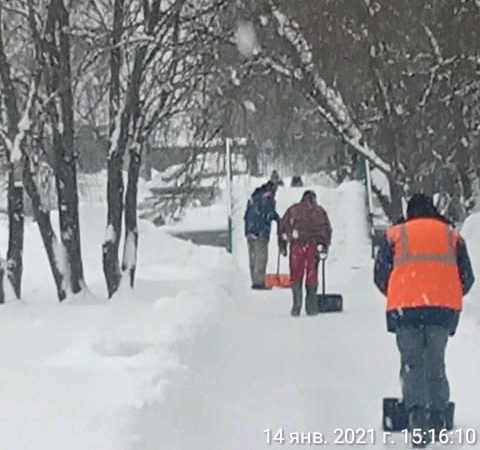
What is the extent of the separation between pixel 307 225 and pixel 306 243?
0.78ft

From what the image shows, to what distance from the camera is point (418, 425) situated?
8562mm

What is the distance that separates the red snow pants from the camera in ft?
55.0

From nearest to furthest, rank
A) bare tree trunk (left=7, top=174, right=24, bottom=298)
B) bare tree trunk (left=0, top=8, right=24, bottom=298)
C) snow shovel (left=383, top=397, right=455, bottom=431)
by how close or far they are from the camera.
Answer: snow shovel (left=383, top=397, right=455, bottom=431) < bare tree trunk (left=0, top=8, right=24, bottom=298) < bare tree trunk (left=7, top=174, right=24, bottom=298)

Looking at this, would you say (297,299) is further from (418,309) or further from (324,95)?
(418,309)

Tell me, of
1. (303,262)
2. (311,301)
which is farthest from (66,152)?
(311,301)

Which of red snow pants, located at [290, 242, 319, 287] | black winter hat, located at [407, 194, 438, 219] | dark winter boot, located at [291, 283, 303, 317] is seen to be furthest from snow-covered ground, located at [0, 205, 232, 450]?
black winter hat, located at [407, 194, 438, 219]

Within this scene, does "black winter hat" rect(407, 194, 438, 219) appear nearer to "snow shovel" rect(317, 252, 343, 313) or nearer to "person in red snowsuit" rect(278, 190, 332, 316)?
"person in red snowsuit" rect(278, 190, 332, 316)

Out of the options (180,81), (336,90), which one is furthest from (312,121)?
(180,81)

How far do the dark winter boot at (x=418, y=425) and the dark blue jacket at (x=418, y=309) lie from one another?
1.85 feet

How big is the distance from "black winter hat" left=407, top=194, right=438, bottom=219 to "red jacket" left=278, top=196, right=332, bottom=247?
26.5 feet

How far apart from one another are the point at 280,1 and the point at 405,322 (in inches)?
337

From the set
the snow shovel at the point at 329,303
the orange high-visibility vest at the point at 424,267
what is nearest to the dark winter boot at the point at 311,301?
the snow shovel at the point at 329,303

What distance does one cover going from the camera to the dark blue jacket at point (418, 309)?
8.54m

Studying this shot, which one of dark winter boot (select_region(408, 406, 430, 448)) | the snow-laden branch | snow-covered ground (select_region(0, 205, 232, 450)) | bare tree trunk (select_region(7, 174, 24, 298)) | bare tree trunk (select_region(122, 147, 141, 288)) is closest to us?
snow-covered ground (select_region(0, 205, 232, 450))
